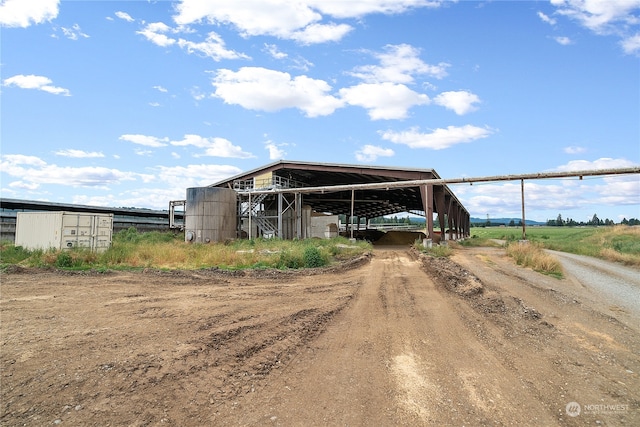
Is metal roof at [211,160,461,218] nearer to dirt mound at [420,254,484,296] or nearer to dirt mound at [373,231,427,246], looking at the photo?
dirt mound at [373,231,427,246]

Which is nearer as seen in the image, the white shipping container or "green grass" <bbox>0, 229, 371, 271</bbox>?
"green grass" <bbox>0, 229, 371, 271</bbox>

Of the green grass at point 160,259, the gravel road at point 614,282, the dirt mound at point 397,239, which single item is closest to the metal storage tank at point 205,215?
the green grass at point 160,259

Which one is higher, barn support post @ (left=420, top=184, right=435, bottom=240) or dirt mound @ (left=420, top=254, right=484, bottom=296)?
barn support post @ (left=420, top=184, right=435, bottom=240)

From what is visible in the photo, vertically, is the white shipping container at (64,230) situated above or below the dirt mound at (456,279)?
above

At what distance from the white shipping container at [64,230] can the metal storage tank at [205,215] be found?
10180 millimetres

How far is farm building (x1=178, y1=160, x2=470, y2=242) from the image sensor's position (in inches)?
1193

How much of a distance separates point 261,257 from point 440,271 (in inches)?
326

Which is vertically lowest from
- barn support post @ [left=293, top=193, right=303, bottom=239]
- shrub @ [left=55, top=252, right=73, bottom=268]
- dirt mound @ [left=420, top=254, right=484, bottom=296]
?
dirt mound @ [left=420, top=254, right=484, bottom=296]

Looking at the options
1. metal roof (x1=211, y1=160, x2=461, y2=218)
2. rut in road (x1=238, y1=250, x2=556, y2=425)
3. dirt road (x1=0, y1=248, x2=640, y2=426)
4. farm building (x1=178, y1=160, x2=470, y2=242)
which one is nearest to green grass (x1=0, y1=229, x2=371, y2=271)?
dirt road (x1=0, y1=248, x2=640, y2=426)

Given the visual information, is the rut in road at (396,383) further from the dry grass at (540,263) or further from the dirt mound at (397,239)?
the dirt mound at (397,239)

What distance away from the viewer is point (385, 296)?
9.92 meters

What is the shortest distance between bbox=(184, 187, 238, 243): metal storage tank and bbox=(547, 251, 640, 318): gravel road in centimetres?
2596

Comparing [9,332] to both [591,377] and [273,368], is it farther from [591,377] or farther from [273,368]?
[591,377]

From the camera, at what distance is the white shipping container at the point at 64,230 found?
19281 millimetres
